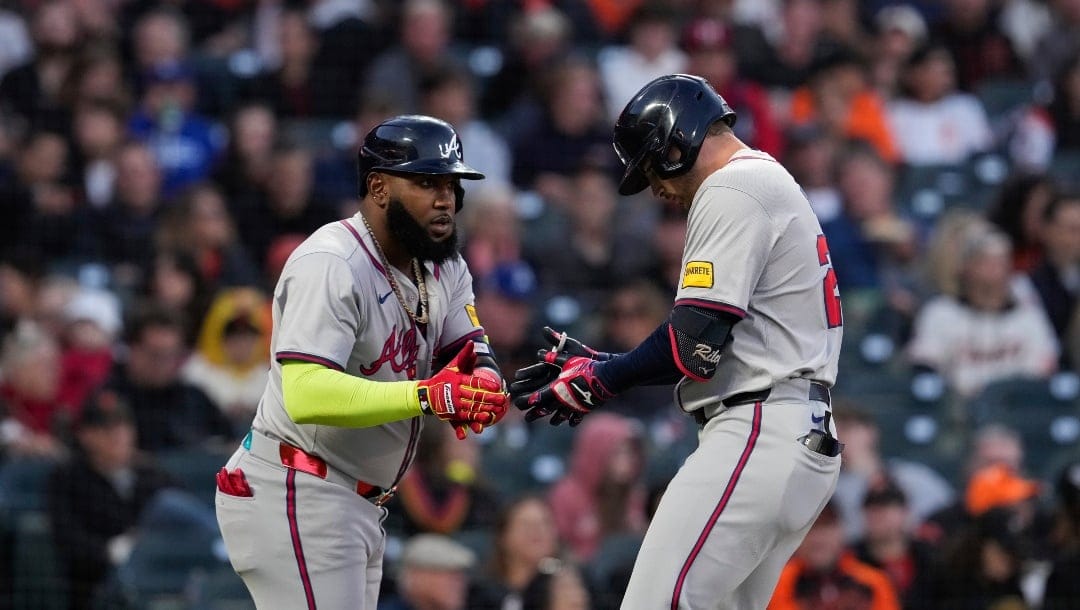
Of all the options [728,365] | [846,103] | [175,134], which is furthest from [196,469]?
[846,103]

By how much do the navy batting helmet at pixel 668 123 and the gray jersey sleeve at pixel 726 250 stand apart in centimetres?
14

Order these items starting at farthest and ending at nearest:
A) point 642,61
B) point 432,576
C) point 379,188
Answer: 1. point 642,61
2. point 432,576
3. point 379,188

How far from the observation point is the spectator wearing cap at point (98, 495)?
664 cm

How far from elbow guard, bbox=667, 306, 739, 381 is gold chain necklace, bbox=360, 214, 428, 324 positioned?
27.0 inches

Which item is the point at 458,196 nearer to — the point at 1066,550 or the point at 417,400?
the point at 417,400

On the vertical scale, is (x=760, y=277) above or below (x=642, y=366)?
above

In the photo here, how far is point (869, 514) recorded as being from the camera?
668cm

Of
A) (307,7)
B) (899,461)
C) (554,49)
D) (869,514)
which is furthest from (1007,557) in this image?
(307,7)

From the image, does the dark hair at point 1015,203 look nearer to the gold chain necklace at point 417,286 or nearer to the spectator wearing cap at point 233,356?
the spectator wearing cap at point 233,356

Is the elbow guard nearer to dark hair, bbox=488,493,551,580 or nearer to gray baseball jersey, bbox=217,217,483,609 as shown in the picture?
gray baseball jersey, bbox=217,217,483,609

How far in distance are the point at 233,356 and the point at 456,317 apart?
331 cm

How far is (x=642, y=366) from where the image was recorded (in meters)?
4.00

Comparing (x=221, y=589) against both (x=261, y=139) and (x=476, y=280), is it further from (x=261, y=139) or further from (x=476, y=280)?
(x=261, y=139)

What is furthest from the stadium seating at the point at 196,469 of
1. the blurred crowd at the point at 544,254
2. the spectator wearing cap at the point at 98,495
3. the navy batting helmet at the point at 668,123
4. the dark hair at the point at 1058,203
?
the dark hair at the point at 1058,203
